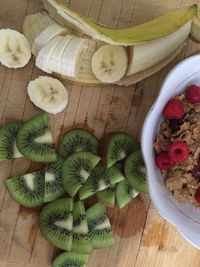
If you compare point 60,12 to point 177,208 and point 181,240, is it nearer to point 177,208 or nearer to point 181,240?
point 177,208

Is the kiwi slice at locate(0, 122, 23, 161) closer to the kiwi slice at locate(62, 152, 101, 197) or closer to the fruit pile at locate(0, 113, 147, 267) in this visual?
the fruit pile at locate(0, 113, 147, 267)


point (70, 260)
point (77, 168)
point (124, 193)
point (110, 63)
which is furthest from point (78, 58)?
point (70, 260)

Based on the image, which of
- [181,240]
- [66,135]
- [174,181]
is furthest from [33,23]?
[181,240]

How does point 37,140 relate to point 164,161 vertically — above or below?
below

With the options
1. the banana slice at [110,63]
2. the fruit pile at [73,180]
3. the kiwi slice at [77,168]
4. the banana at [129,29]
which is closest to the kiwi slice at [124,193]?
the fruit pile at [73,180]

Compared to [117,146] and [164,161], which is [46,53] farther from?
[164,161]

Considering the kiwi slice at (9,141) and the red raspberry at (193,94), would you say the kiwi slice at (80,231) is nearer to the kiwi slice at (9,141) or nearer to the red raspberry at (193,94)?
the kiwi slice at (9,141)

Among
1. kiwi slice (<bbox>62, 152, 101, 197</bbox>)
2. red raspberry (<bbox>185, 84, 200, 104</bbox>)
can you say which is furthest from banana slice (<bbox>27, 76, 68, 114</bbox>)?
red raspberry (<bbox>185, 84, 200, 104</bbox>)
